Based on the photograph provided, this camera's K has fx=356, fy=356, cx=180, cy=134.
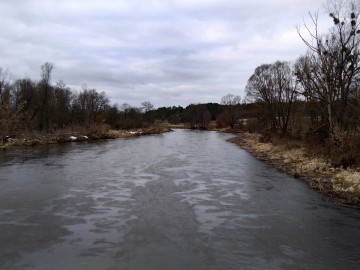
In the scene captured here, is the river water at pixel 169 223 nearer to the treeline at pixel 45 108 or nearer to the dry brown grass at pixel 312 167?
the dry brown grass at pixel 312 167

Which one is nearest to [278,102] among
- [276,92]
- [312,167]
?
[276,92]

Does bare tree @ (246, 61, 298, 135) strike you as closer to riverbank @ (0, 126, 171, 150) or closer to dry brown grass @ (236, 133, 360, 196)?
dry brown grass @ (236, 133, 360, 196)

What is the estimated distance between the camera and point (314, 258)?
328 inches

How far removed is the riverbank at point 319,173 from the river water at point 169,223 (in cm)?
70

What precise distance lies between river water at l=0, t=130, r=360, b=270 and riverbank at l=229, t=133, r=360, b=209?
701 millimetres

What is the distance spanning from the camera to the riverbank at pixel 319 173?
47.2 feet

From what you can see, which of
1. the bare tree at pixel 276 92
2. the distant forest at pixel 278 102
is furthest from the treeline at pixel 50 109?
the bare tree at pixel 276 92

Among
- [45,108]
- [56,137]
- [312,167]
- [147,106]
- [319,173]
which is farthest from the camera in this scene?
[147,106]

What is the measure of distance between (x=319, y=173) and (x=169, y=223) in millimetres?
11305

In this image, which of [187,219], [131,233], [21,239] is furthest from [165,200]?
[21,239]

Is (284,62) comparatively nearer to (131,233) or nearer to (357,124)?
(357,124)

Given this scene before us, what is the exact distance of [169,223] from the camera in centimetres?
1095

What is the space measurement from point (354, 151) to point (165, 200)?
11.3m

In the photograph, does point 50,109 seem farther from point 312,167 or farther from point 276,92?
point 312,167
